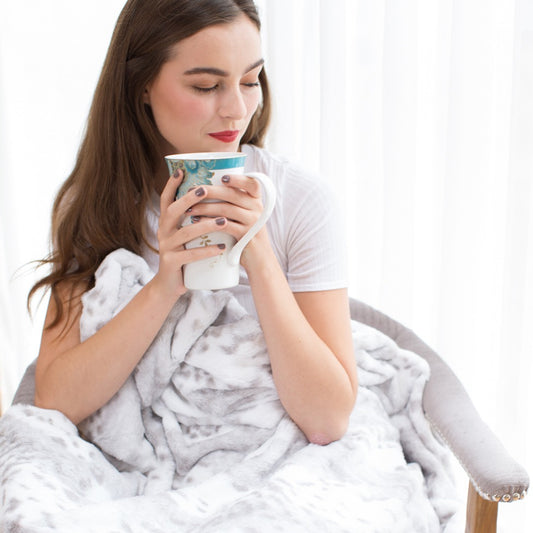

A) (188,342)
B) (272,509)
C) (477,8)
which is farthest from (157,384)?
(477,8)

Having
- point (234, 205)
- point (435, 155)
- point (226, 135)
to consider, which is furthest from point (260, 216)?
point (435, 155)

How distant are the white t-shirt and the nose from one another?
0.17 m

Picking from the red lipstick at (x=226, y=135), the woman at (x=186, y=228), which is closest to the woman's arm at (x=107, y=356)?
the woman at (x=186, y=228)

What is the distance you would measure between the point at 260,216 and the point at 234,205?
0.04 m

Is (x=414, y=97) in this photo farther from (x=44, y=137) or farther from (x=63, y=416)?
(x=44, y=137)

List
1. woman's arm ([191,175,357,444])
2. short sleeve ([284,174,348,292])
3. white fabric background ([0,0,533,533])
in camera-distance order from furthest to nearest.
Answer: white fabric background ([0,0,533,533]), short sleeve ([284,174,348,292]), woman's arm ([191,175,357,444])

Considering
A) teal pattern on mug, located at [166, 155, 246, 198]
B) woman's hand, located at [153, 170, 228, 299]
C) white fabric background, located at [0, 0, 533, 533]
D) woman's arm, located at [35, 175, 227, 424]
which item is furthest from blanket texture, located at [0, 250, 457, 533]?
white fabric background, located at [0, 0, 533, 533]

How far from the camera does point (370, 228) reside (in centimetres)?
158

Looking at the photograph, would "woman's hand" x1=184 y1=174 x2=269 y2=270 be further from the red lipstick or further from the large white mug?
Answer: the red lipstick

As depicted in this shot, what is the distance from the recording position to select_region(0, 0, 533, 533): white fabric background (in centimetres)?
131

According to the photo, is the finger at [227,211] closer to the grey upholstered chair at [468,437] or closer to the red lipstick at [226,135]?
the red lipstick at [226,135]

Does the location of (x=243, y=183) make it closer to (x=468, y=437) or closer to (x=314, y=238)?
(x=314, y=238)

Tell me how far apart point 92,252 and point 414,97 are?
0.79 m

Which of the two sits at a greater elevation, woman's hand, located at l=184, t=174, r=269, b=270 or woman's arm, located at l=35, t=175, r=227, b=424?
woman's hand, located at l=184, t=174, r=269, b=270
